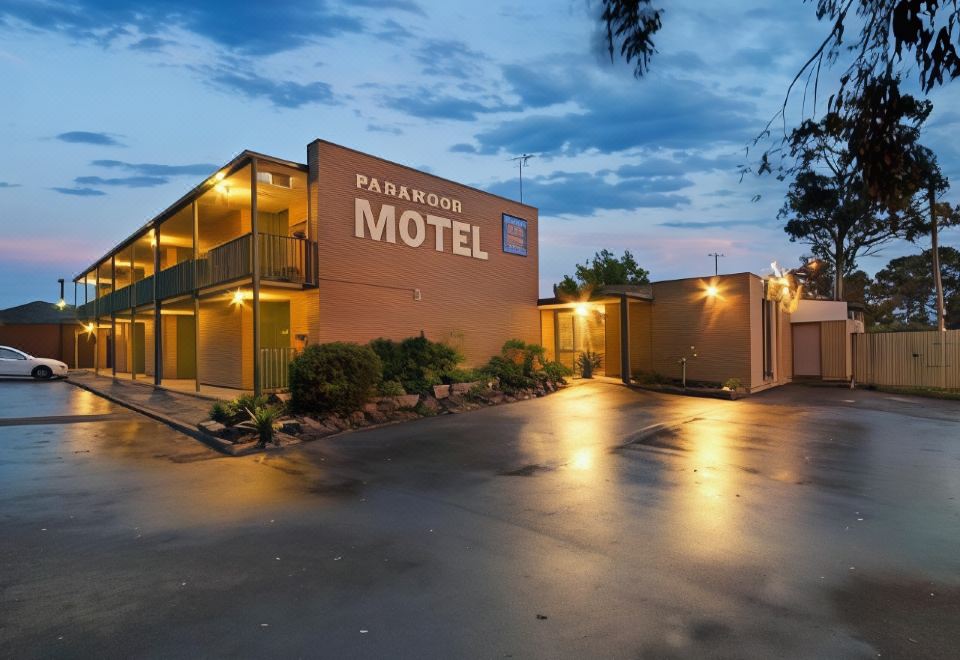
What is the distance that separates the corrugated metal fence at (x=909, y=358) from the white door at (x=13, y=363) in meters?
33.5

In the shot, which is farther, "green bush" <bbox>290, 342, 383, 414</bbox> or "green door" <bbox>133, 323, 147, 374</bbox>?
"green door" <bbox>133, 323, 147, 374</bbox>

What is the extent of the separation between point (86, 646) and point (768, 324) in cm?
2003

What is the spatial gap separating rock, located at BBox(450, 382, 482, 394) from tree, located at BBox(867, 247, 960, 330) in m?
35.5

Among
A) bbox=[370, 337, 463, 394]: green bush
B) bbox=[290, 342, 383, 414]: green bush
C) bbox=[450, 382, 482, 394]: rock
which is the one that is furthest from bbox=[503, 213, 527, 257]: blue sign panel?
bbox=[290, 342, 383, 414]: green bush

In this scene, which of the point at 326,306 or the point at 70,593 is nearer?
the point at 70,593

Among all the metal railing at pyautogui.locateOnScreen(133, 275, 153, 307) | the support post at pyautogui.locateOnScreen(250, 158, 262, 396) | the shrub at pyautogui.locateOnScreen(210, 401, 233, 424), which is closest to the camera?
the shrub at pyautogui.locateOnScreen(210, 401, 233, 424)

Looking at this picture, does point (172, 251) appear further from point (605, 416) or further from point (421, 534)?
point (421, 534)

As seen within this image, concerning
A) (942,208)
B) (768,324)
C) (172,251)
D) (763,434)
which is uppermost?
(942,208)

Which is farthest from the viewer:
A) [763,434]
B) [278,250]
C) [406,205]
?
[406,205]

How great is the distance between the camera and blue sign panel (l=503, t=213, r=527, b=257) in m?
19.9

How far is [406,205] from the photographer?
16500 mm

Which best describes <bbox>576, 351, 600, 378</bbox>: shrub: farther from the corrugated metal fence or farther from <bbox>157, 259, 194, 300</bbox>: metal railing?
<bbox>157, 259, 194, 300</bbox>: metal railing

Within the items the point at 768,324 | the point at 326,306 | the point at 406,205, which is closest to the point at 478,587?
the point at 326,306

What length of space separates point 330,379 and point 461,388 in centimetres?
439
